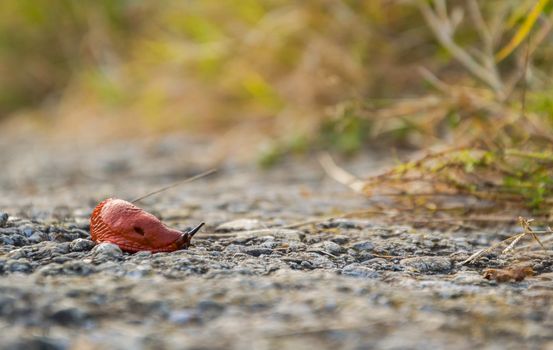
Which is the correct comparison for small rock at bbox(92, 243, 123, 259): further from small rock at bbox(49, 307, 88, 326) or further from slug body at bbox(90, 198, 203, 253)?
small rock at bbox(49, 307, 88, 326)

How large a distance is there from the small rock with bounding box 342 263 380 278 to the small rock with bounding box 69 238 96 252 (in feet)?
2.07

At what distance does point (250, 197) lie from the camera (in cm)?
332

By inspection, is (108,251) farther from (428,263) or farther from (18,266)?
(428,263)

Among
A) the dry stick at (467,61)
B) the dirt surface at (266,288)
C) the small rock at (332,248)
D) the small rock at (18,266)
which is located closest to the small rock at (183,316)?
the dirt surface at (266,288)

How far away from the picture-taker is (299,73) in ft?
15.3

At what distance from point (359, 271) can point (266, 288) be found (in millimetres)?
292

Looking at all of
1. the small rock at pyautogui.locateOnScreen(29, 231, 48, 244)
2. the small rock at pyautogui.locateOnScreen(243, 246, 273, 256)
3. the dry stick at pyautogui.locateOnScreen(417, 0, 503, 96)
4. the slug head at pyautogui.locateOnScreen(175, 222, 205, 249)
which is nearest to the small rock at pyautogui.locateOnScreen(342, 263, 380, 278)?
the small rock at pyautogui.locateOnScreen(243, 246, 273, 256)

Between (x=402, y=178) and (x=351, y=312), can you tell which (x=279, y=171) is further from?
(x=351, y=312)

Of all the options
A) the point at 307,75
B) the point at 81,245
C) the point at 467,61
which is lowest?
the point at 81,245

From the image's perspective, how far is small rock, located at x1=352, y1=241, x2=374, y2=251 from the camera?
217cm

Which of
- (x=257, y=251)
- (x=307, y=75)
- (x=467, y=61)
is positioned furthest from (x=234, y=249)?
(x=307, y=75)

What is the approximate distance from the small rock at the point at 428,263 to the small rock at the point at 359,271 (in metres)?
0.13

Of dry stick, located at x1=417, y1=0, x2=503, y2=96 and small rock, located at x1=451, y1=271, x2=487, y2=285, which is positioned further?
dry stick, located at x1=417, y1=0, x2=503, y2=96

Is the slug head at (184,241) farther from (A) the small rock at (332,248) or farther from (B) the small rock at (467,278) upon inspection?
(B) the small rock at (467,278)
